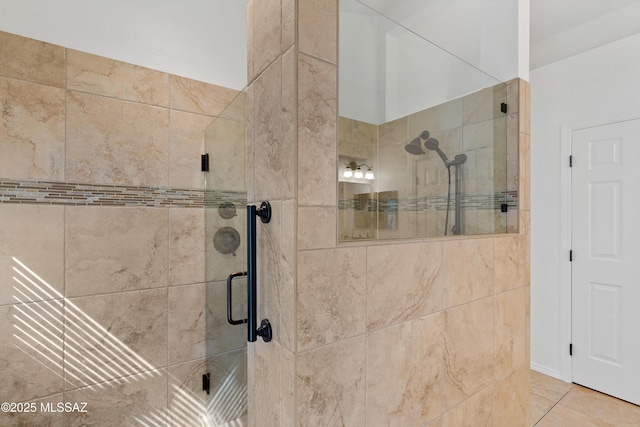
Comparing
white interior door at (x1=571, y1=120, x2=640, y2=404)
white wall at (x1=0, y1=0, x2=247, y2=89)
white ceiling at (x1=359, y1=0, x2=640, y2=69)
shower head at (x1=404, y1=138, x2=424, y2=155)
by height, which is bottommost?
white interior door at (x1=571, y1=120, x2=640, y2=404)

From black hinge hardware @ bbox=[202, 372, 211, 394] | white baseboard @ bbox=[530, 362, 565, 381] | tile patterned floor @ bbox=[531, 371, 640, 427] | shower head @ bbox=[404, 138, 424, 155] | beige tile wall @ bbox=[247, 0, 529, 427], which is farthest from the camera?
white baseboard @ bbox=[530, 362, 565, 381]

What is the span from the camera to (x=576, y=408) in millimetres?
2264

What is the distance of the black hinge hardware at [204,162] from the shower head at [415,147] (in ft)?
3.99

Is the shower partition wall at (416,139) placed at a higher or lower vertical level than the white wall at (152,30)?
lower

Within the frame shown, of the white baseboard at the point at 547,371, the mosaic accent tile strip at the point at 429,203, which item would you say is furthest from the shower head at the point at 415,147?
the white baseboard at the point at 547,371

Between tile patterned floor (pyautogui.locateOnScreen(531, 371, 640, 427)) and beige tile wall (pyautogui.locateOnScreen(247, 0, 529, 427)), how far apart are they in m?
1.36

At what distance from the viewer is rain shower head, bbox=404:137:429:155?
1.29m

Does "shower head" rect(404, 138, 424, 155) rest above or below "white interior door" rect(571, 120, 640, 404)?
above

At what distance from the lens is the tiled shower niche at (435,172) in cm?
108

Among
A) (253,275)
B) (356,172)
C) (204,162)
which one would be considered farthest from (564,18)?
(253,275)

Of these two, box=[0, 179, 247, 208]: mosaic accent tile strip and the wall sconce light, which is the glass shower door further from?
the wall sconce light

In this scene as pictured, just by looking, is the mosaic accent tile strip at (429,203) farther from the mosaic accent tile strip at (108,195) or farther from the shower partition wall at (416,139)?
the mosaic accent tile strip at (108,195)

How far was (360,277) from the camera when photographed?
0.99m

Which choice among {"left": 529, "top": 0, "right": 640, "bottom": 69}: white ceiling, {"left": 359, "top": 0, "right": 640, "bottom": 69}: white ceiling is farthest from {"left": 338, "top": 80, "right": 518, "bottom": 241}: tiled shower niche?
{"left": 529, "top": 0, "right": 640, "bottom": 69}: white ceiling
